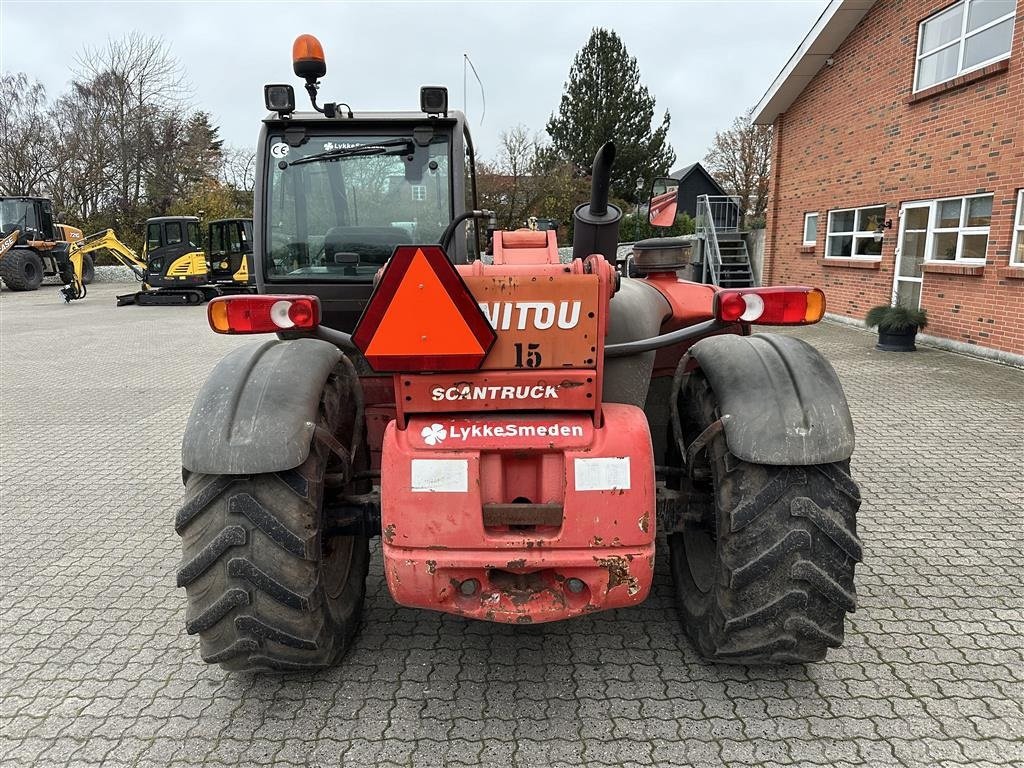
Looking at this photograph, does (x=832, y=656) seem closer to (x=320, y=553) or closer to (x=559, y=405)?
(x=559, y=405)

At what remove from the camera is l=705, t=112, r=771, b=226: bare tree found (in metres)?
35.8

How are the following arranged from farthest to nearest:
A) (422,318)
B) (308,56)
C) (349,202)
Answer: (349,202), (308,56), (422,318)

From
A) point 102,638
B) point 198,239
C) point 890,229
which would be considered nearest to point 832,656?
point 102,638

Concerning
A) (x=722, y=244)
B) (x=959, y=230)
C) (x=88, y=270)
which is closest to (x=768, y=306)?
(x=959, y=230)

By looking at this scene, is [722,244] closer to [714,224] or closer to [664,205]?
[714,224]

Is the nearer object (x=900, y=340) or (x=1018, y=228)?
(x=1018, y=228)

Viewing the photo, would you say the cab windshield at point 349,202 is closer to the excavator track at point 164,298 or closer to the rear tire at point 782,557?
the rear tire at point 782,557

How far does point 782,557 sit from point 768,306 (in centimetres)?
86

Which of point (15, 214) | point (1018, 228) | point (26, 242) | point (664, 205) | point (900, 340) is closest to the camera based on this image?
point (664, 205)

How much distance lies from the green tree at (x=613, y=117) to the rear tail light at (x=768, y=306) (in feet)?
132

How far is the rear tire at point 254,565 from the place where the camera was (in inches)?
97.7

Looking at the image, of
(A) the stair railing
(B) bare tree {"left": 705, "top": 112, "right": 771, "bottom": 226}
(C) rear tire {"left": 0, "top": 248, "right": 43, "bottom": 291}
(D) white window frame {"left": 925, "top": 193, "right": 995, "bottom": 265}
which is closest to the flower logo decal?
(D) white window frame {"left": 925, "top": 193, "right": 995, "bottom": 265}

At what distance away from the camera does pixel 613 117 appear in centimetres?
4178

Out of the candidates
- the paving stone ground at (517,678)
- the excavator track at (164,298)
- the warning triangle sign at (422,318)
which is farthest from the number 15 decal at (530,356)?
the excavator track at (164,298)
